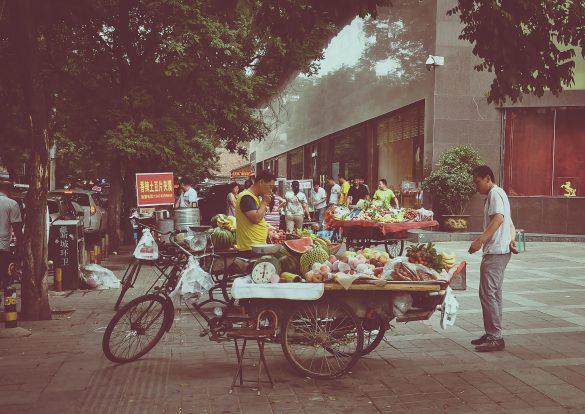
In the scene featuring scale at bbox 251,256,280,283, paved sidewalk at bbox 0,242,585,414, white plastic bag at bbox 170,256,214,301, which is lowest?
paved sidewalk at bbox 0,242,585,414

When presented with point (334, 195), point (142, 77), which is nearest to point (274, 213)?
point (334, 195)

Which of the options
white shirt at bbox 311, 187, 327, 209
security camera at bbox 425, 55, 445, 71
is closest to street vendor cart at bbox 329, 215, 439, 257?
white shirt at bbox 311, 187, 327, 209

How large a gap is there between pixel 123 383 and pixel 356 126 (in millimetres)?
25588

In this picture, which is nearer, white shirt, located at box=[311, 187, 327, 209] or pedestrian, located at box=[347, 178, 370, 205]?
pedestrian, located at box=[347, 178, 370, 205]

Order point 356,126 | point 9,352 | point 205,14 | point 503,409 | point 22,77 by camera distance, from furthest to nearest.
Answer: point 356,126
point 205,14
point 22,77
point 9,352
point 503,409

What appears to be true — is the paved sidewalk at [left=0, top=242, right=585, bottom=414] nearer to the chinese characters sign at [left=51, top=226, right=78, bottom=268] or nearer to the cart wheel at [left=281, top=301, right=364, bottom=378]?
the cart wheel at [left=281, top=301, right=364, bottom=378]

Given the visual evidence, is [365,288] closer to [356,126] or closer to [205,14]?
[205,14]

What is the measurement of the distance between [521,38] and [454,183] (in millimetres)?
12358

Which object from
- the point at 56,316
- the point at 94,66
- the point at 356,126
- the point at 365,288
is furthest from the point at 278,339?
the point at 356,126

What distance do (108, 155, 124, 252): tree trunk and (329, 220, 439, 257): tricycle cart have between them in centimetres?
656

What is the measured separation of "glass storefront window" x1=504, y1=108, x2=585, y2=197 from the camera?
2088 cm

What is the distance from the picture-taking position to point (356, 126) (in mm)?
30375

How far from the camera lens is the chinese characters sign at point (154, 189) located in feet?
47.0

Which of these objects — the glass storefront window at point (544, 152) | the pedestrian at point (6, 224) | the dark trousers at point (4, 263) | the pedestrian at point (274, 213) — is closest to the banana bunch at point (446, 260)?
the pedestrian at point (6, 224)
